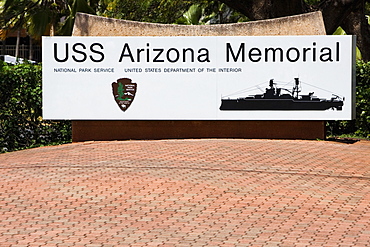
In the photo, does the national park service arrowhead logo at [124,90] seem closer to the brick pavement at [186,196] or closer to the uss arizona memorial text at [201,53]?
the uss arizona memorial text at [201,53]

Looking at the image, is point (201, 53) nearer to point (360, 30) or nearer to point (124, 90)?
point (124, 90)

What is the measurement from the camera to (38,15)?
26906mm

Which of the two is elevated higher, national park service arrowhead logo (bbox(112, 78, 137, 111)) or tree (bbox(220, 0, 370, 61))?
tree (bbox(220, 0, 370, 61))

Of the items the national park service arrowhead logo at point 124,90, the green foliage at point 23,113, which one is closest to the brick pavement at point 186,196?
the national park service arrowhead logo at point 124,90

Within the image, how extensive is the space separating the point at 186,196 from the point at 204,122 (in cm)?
684

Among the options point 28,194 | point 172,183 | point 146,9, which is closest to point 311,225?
point 172,183

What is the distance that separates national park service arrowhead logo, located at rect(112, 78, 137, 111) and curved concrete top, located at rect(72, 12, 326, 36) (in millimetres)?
1111

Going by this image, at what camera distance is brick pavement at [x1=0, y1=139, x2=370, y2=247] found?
7461 mm

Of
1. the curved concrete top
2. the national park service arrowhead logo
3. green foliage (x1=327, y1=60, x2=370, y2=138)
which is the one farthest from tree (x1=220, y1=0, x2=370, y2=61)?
the national park service arrowhead logo

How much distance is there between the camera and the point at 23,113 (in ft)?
54.7

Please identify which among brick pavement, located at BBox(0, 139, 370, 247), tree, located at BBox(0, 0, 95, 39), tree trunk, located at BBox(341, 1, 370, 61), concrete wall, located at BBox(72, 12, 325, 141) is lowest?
brick pavement, located at BBox(0, 139, 370, 247)

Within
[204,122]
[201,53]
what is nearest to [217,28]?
[201,53]

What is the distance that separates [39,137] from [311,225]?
397 inches

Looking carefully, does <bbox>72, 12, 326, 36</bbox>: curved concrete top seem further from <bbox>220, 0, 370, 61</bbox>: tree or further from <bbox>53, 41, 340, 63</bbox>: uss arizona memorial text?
<bbox>220, 0, 370, 61</bbox>: tree
